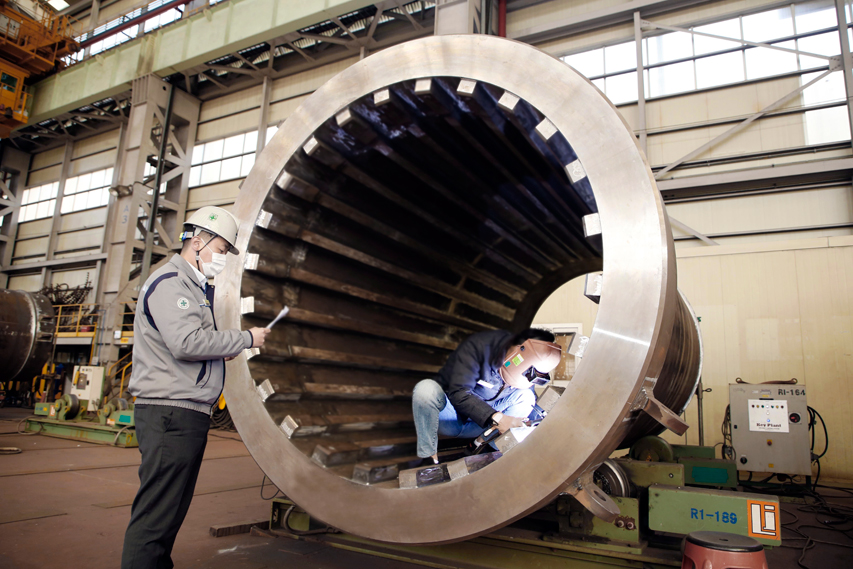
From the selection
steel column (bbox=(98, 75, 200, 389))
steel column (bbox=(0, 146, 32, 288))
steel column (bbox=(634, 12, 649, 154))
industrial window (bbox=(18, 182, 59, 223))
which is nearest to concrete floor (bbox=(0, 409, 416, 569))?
steel column (bbox=(98, 75, 200, 389))

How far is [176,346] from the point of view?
1.79m

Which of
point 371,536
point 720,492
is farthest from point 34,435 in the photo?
point 720,492

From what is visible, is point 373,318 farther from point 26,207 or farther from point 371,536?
point 26,207

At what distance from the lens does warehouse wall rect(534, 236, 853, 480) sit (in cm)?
695

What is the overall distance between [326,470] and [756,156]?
28.0 feet

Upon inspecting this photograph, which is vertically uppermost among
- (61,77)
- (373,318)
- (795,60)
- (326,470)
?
(61,77)

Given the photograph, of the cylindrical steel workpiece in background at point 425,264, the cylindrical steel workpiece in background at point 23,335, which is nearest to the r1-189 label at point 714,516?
the cylindrical steel workpiece in background at point 425,264

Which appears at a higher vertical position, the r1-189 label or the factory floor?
the r1-189 label

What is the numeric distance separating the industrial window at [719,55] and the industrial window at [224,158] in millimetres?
7795

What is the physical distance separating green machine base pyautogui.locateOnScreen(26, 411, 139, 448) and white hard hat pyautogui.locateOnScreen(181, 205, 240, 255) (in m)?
5.84

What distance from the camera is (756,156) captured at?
26.2 ft

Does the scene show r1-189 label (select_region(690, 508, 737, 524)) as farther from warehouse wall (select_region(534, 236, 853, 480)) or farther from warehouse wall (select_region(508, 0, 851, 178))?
warehouse wall (select_region(508, 0, 851, 178))

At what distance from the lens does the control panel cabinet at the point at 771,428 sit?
18.9ft

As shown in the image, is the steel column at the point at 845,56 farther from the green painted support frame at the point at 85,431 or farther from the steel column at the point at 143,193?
the steel column at the point at 143,193
